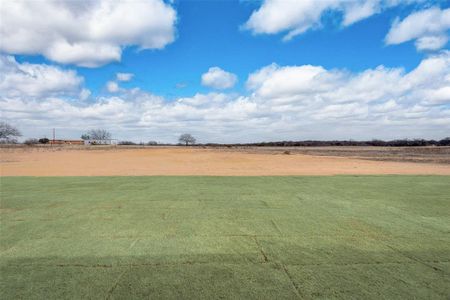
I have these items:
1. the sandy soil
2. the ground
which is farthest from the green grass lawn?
the sandy soil

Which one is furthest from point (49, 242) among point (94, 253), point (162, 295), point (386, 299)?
point (386, 299)

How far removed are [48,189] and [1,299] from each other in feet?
24.8

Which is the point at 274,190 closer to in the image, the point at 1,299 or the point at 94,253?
the point at 94,253

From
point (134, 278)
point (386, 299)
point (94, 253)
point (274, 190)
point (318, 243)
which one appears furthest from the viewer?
point (274, 190)

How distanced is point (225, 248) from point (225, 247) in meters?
0.04

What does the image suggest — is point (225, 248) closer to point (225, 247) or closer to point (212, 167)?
point (225, 247)

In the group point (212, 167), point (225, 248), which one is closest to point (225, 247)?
point (225, 248)

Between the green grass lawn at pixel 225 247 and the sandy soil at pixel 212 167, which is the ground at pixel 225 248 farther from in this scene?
the sandy soil at pixel 212 167

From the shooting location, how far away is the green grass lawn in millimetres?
3225

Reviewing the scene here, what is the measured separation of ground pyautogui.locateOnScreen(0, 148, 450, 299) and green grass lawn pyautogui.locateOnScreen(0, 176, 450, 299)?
0.05 feet

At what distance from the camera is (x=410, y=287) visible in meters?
3.19

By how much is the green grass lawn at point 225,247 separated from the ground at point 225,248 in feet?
0.05

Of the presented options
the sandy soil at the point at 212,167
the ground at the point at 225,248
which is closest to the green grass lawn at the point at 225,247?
the ground at the point at 225,248

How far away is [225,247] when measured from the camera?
440cm
